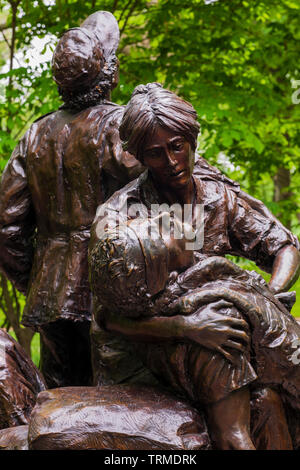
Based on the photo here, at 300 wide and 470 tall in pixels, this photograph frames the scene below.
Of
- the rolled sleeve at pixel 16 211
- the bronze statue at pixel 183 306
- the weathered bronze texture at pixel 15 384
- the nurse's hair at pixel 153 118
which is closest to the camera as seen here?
the bronze statue at pixel 183 306

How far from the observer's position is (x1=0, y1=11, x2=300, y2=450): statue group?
104 inches

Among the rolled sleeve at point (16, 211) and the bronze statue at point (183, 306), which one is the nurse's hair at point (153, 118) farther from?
the rolled sleeve at point (16, 211)

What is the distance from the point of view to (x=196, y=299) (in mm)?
2689

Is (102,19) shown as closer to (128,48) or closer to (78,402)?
(78,402)

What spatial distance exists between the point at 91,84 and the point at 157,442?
1917mm

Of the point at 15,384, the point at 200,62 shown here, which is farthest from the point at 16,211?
the point at 200,62

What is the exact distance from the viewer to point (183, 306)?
8.82ft

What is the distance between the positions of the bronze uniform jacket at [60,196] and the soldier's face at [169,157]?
17.8 inches

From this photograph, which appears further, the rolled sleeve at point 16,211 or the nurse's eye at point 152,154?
the rolled sleeve at point 16,211

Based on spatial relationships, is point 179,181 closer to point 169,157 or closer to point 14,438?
point 169,157

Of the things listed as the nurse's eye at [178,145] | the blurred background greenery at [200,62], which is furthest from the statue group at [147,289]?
the blurred background greenery at [200,62]

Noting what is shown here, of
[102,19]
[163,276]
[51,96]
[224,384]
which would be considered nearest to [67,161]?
[102,19]

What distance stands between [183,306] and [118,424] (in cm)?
50

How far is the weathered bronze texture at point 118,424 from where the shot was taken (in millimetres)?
2629
